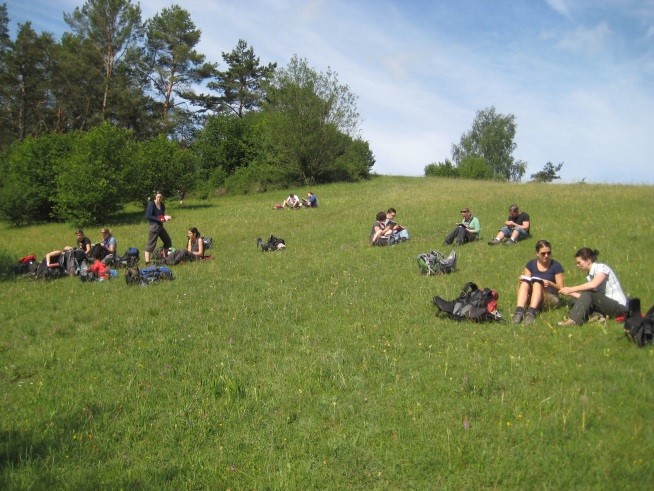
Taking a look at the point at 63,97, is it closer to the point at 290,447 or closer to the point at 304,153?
the point at 304,153

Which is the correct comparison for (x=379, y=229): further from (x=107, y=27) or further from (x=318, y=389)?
(x=107, y=27)

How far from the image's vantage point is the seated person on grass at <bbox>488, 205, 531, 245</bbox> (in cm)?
1498

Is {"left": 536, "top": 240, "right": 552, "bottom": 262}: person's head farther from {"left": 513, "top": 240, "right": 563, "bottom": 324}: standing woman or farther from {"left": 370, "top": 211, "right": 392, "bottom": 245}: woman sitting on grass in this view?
{"left": 370, "top": 211, "right": 392, "bottom": 245}: woman sitting on grass

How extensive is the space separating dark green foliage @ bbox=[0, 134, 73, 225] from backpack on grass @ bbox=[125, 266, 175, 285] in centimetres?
2533

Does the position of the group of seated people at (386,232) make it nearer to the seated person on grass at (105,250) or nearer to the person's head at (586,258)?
the seated person on grass at (105,250)

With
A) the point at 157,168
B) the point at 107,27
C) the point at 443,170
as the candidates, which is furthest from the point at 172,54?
the point at 443,170

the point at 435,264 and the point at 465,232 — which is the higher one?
the point at 465,232

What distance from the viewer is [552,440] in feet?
15.8

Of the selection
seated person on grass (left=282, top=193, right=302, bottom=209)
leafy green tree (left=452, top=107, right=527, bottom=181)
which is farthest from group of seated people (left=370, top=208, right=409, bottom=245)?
leafy green tree (left=452, top=107, right=527, bottom=181)

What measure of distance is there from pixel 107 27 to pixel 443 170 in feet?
168

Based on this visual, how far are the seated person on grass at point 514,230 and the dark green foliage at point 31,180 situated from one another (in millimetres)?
30409

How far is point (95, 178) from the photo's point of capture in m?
30.8

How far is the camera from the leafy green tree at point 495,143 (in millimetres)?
86312

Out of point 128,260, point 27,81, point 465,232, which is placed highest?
point 27,81
